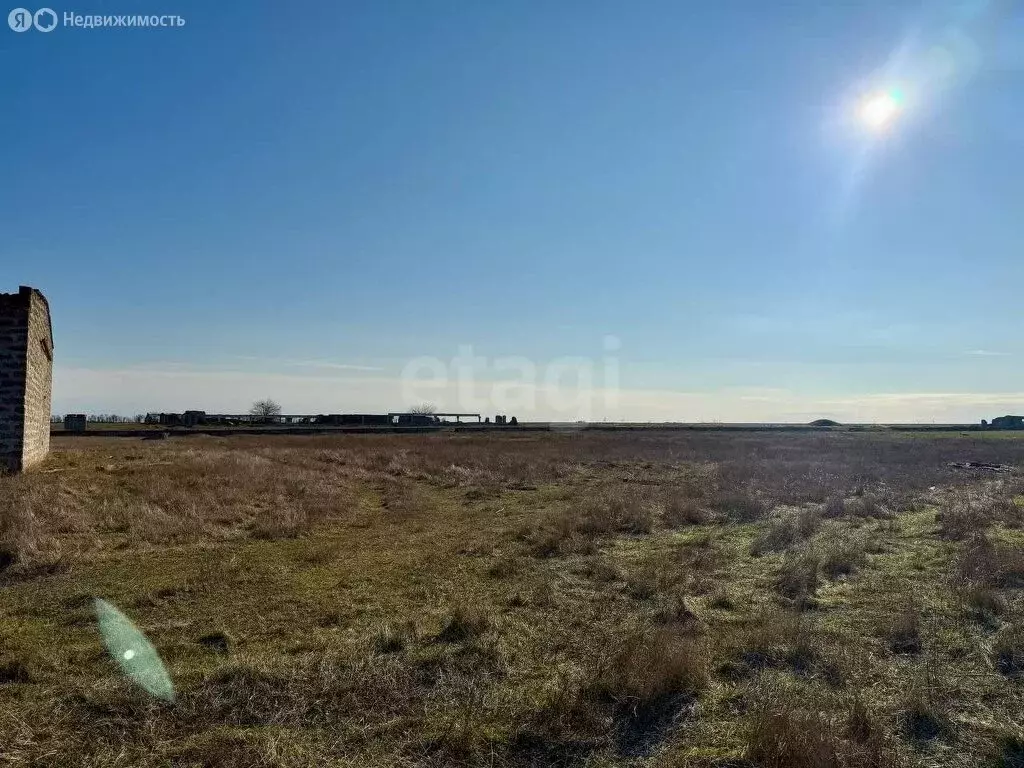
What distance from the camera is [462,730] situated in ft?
16.3

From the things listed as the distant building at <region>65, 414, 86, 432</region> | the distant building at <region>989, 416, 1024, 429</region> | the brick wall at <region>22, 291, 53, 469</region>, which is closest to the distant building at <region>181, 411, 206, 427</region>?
the distant building at <region>65, 414, 86, 432</region>

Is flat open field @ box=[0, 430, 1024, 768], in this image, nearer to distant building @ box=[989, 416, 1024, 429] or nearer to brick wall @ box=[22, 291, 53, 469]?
brick wall @ box=[22, 291, 53, 469]

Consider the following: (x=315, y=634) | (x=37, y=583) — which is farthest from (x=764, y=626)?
(x=37, y=583)

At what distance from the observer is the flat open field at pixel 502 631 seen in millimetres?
4852

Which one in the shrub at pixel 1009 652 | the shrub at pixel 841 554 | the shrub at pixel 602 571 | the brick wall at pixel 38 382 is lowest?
the shrub at pixel 602 571

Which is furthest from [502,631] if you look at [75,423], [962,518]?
[75,423]

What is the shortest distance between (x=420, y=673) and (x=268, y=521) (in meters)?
9.02

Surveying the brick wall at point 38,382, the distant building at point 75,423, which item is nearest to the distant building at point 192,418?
the distant building at point 75,423

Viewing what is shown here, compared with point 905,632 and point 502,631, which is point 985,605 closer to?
point 905,632

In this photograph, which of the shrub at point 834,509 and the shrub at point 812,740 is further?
the shrub at point 834,509

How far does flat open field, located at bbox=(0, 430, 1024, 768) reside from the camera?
485 centimetres

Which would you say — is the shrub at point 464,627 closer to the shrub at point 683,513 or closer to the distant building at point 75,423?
the shrub at point 683,513

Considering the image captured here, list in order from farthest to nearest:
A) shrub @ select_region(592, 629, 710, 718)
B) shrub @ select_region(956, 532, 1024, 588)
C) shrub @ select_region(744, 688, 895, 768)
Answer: shrub @ select_region(956, 532, 1024, 588)
shrub @ select_region(592, 629, 710, 718)
shrub @ select_region(744, 688, 895, 768)

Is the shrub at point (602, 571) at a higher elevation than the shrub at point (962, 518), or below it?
below
